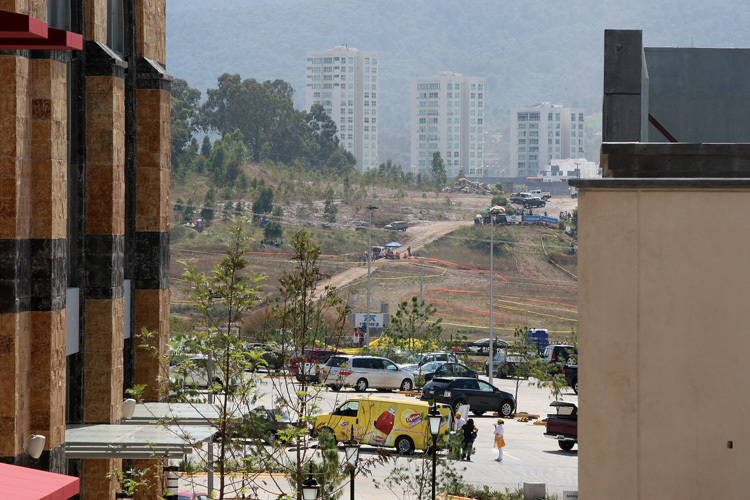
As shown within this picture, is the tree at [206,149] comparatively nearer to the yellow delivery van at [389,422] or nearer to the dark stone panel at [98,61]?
the yellow delivery van at [389,422]

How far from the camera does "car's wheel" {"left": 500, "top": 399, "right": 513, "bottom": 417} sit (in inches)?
1534

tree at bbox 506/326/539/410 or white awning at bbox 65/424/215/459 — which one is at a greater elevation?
white awning at bbox 65/424/215/459

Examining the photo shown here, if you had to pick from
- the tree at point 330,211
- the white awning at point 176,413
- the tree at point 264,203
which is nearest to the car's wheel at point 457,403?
the white awning at point 176,413

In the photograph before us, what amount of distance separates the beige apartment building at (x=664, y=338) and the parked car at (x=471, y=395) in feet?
94.3

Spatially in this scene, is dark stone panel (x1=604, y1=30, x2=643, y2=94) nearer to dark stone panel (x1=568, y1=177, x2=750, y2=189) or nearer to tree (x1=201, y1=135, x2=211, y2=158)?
dark stone panel (x1=568, y1=177, x2=750, y2=189)

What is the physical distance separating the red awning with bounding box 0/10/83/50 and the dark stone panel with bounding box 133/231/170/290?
12.4 m

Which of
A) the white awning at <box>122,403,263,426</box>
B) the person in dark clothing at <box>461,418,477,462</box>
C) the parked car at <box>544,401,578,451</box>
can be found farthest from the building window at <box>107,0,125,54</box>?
the parked car at <box>544,401,578,451</box>

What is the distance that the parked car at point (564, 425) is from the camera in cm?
3116

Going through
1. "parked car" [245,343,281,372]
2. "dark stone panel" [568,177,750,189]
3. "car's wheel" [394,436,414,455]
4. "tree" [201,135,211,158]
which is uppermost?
"tree" [201,135,211,158]

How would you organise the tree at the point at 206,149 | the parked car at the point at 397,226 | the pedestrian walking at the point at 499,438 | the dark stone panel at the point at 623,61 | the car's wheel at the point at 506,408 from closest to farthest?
the dark stone panel at the point at 623,61 < the pedestrian walking at the point at 499,438 < the car's wheel at the point at 506,408 < the parked car at the point at 397,226 < the tree at the point at 206,149

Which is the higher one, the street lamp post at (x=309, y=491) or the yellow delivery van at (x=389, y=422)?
the street lamp post at (x=309, y=491)

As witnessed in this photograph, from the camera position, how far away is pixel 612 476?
904 cm

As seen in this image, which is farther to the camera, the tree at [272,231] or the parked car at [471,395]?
the tree at [272,231]

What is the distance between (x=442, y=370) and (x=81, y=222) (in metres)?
32.8
